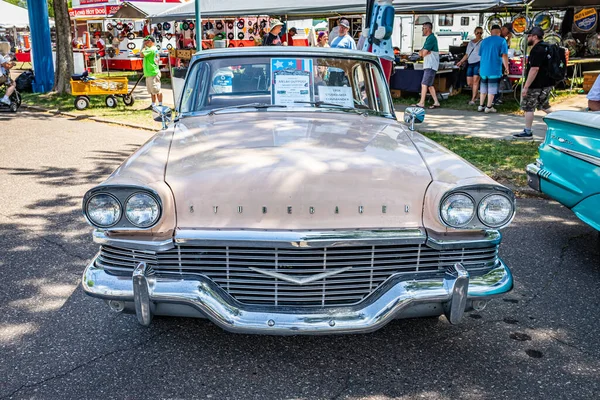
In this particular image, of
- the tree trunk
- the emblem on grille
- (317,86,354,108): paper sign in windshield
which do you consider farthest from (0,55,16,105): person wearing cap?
the emblem on grille

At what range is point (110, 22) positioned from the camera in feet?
90.4

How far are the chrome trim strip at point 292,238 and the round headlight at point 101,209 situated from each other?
332 mm

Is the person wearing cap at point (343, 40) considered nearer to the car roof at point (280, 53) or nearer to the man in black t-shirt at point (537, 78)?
the man in black t-shirt at point (537, 78)

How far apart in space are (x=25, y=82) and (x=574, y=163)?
16.5m

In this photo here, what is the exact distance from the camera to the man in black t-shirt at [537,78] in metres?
8.55

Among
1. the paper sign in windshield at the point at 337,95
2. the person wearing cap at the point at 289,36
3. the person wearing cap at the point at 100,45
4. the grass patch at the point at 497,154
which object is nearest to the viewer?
the paper sign in windshield at the point at 337,95

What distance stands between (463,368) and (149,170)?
1887mm

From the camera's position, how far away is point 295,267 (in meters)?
2.74

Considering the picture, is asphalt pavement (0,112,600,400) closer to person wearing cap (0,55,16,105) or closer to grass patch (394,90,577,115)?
grass patch (394,90,577,115)

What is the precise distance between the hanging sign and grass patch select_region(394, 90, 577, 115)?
3832 millimetres

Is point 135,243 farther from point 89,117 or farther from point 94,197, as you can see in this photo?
point 89,117

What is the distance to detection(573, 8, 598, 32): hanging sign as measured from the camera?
16766 millimetres

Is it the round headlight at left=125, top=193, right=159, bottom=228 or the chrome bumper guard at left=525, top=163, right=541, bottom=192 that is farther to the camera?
the chrome bumper guard at left=525, top=163, right=541, bottom=192

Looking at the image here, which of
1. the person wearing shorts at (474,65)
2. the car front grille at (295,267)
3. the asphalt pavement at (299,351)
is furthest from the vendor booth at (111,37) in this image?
Answer: the car front grille at (295,267)
